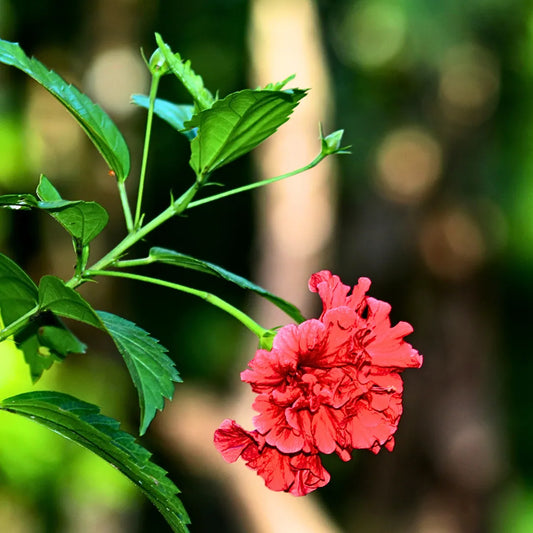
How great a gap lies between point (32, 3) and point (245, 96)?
16.0ft

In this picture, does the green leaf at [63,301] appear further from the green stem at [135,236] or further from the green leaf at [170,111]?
the green leaf at [170,111]

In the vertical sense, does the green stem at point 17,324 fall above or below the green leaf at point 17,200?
below

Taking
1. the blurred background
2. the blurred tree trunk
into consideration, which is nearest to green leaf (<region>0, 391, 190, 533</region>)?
the blurred background

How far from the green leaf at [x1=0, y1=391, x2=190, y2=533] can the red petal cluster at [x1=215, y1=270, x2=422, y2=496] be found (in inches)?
3.4

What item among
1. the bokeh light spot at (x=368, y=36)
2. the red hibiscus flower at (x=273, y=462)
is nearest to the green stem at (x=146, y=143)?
the red hibiscus flower at (x=273, y=462)

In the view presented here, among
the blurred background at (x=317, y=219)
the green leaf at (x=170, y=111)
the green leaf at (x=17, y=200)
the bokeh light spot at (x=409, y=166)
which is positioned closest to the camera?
the green leaf at (x=17, y=200)

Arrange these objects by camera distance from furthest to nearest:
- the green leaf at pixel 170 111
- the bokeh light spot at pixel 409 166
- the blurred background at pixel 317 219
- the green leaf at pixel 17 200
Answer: the bokeh light spot at pixel 409 166 → the blurred background at pixel 317 219 → the green leaf at pixel 170 111 → the green leaf at pixel 17 200

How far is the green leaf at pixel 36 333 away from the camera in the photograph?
91cm

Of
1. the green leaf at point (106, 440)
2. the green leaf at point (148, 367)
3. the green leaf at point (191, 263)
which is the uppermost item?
the green leaf at point (191, 263)

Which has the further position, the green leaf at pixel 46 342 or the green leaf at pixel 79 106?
the green leaf at pixel 46 342

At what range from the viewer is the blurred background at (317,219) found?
4.12m

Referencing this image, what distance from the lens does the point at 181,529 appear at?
2.60 ft

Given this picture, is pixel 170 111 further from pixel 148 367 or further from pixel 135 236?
pixel 148 367

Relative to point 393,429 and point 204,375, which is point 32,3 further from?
point 393,429
